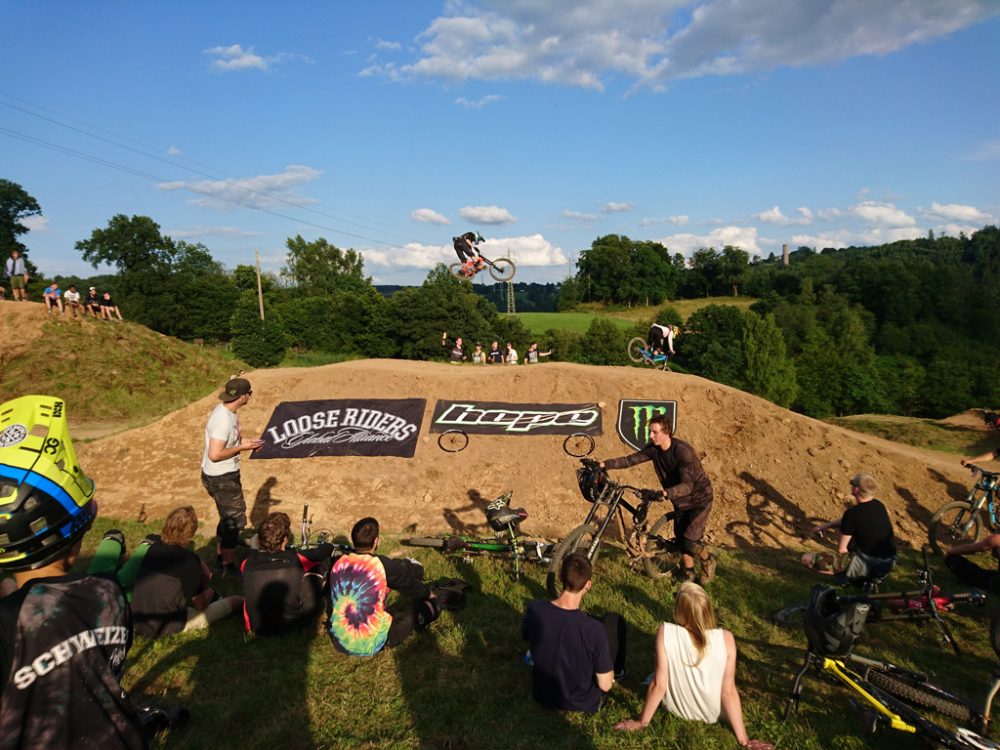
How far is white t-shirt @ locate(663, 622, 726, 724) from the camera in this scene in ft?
15.3

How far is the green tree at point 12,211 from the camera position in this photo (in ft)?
259

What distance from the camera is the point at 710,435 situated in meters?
14.8

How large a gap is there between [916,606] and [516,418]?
413 inches

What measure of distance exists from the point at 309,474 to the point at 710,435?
34.9 feet

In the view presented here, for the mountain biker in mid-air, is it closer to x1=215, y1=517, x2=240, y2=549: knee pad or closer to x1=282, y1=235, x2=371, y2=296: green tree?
x1=215, y1=517, x2=240, y2=549: knee pad

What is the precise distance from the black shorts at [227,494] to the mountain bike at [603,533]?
4.82 meters

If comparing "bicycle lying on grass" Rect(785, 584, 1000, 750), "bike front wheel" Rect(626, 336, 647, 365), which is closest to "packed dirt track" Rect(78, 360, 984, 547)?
"bike front wheel" Rect(626, 336, 647, 365)

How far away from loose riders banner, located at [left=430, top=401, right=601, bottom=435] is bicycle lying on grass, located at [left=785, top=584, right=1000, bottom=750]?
10168 millimetres

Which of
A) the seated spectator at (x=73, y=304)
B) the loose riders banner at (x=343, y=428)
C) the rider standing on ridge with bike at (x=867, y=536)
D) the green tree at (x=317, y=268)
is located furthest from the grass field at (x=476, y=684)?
the green tree at (x=317, y=268)

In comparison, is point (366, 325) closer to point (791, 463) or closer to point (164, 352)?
point (164, 352)

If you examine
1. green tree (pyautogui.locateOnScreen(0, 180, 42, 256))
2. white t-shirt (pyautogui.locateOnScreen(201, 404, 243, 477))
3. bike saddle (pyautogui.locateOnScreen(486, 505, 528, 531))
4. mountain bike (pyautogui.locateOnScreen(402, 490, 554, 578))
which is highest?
green tree (pyautogui.locateOnScreen(0, 180, 42, 256))

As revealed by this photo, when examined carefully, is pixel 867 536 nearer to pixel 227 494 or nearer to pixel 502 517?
pixel 502 517

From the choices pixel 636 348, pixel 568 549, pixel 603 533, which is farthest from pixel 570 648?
pixel 636 348

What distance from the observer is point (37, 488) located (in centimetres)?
262
